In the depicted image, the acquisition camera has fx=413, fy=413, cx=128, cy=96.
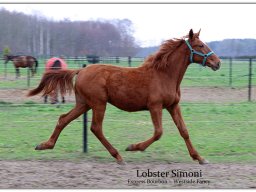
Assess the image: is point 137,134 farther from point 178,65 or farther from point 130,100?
point 178,65

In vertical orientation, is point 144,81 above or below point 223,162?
above

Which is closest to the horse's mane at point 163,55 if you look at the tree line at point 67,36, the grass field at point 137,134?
the grass field at point 137,134

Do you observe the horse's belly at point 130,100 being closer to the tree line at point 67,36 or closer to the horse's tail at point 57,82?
the horse's tail at point 57,82

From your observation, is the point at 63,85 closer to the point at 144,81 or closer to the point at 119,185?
the point at 144,81

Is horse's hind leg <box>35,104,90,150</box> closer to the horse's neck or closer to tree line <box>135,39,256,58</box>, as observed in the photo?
the horse's neck

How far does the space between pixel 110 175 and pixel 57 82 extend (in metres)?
1.98

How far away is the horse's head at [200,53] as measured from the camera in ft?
19.6

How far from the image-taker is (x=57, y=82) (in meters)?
6.43

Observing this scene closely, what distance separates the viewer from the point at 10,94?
45.8 ft

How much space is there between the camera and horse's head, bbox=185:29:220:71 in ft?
19.6

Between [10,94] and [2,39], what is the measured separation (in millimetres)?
5803

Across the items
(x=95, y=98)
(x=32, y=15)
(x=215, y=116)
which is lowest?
(x=215, y=116)

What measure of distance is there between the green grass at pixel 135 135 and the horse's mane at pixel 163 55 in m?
1.39

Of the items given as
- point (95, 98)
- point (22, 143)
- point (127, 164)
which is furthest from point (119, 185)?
point (22, 143)
